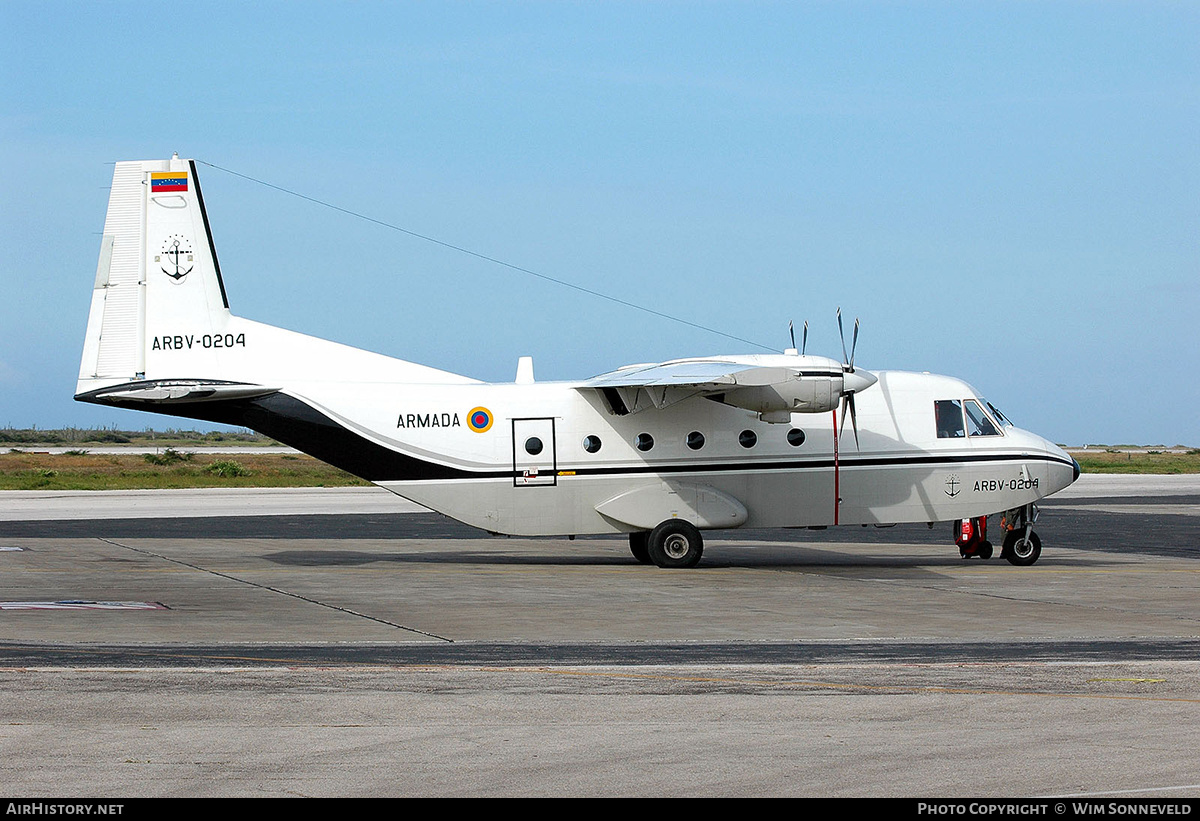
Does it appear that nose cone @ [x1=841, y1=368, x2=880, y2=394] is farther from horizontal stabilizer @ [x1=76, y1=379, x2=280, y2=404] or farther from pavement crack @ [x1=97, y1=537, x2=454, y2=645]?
horizontal stabilizer @ [x1=76, y1=379, x2=280, y2=404]

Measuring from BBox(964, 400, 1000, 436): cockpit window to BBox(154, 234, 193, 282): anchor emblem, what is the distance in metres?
16.2

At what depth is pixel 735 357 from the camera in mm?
24453

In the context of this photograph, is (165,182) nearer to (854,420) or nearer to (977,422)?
(854,420)

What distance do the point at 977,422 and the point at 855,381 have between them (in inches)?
159

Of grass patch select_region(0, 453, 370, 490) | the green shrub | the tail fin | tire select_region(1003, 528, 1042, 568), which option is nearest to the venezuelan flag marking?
the tail fin

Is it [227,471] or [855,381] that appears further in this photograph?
[227,471]

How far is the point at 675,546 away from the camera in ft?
84.0

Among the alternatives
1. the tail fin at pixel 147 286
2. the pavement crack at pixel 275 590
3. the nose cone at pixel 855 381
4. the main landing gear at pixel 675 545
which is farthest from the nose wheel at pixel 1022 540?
the tail fin at pixel 147 286

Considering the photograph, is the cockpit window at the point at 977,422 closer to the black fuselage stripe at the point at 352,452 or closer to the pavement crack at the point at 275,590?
the black fuselage stripe at the point at 352,452

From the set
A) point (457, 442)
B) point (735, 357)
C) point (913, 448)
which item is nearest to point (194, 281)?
point (457, 442)

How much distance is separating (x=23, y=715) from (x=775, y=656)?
311 inches

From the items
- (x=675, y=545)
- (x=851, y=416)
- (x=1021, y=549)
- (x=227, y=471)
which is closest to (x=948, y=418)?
(x=851, y=416)

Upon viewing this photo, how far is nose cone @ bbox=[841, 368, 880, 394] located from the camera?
79.0 ft

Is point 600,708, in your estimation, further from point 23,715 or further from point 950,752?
point 23,715
